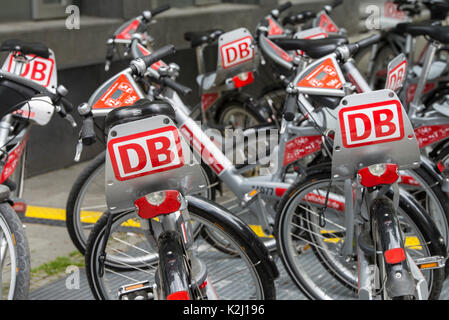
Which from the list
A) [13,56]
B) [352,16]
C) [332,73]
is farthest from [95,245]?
[352,16]

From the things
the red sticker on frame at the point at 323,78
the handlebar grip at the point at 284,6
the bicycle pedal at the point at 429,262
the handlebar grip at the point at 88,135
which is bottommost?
the bicycle pedal at the point at 429,262

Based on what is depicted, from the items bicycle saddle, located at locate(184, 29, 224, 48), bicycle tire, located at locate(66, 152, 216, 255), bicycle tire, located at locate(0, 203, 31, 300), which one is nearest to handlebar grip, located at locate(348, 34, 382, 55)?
bicycle tire, located at locate(66, 152, 216, 255)

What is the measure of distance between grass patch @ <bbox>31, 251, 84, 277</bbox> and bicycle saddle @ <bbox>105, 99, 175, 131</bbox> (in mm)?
2067

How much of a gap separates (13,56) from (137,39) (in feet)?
3.75

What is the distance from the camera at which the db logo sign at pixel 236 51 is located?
4.95 m

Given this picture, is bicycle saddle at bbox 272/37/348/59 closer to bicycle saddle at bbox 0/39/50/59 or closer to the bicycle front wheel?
the bicycle front wheel

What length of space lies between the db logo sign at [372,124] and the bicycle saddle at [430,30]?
207 centimetres

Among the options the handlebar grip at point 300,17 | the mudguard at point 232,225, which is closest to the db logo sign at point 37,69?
the mudguard at point 232,225

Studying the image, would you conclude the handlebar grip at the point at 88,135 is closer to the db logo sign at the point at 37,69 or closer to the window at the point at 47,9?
the db logo sign at the point at 37,69

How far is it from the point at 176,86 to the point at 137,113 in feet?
4.03

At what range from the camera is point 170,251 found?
97.7 inches

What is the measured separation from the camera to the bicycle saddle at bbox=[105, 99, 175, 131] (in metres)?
2.58
